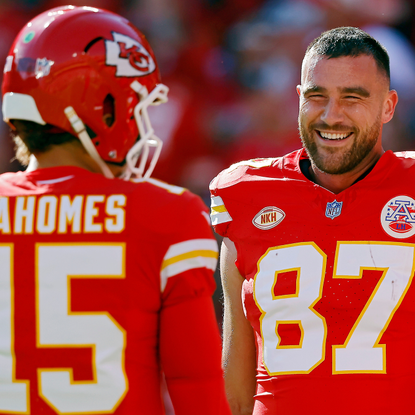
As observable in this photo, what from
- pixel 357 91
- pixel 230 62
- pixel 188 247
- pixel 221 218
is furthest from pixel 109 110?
pixel 230 62

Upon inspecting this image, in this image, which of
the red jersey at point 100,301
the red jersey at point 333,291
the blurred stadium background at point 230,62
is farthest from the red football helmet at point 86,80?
the blurred stadium background at point 230,62

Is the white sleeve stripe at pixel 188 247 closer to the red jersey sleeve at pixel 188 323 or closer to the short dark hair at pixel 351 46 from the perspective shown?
the red jersey sleeve at pixel 188 323

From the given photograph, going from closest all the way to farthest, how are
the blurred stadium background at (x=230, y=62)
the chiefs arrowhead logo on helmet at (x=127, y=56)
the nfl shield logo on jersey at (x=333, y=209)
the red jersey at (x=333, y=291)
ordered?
the chiefs arrowhead logo on helmet at (x=127, y=56)
the red jersey at (x=333, y=291)
the nfl shield logo on jersey at (x=333, y=209)
the blurred stadium background at (x=230, y=62)

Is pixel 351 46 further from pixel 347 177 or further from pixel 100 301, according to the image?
pixel 100 301

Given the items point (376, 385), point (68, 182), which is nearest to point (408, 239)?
point (376, 385)

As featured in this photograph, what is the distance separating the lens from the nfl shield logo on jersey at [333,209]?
1757 millimetres

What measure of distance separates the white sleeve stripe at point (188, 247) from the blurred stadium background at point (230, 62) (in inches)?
109

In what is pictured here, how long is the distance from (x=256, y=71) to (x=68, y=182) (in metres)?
3.13

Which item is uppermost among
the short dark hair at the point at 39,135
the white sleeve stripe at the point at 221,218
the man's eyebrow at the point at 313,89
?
the man's eyebrow at the point at 313,89

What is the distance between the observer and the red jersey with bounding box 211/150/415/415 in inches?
64.0

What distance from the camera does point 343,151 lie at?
1.81 m

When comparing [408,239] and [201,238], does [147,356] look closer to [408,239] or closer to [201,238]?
[201,238]

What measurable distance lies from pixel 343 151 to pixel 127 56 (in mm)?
773

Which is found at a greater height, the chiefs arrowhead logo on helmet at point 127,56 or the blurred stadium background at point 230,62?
the blurred stadium background at point 230,62
